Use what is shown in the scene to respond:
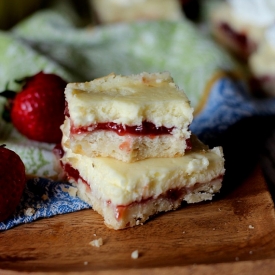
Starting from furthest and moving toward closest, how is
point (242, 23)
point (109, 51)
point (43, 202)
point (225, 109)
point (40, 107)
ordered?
point (242, 23)
point (109, 51)
point (225, 109)
point (40, 107)
point (43, 202)

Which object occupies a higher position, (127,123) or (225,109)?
(127,123)

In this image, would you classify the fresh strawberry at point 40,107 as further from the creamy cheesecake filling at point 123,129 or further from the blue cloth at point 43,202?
the creamy cheesecake filling at point 123,129

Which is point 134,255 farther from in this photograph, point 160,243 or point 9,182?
point 9,182

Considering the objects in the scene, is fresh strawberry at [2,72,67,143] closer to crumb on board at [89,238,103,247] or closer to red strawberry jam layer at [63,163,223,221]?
red strawberry jam layer at [63,163,223,221]

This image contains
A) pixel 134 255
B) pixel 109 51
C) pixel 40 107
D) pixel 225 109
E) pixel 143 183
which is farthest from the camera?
pixel 109 51

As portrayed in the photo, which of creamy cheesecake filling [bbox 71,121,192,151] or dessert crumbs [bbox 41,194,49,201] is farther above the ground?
creamy cheesecake filling [bbox 71,121,192,151]

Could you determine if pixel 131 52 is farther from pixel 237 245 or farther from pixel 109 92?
pixel 237 245

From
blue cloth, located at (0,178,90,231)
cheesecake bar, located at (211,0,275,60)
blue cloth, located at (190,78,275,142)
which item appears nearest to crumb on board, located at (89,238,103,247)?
blue cloth, located at (0,178,90,231)

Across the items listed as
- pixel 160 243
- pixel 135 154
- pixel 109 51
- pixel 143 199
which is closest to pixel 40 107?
pixel 135 154

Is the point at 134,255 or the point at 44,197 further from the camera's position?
the point at 44,197
